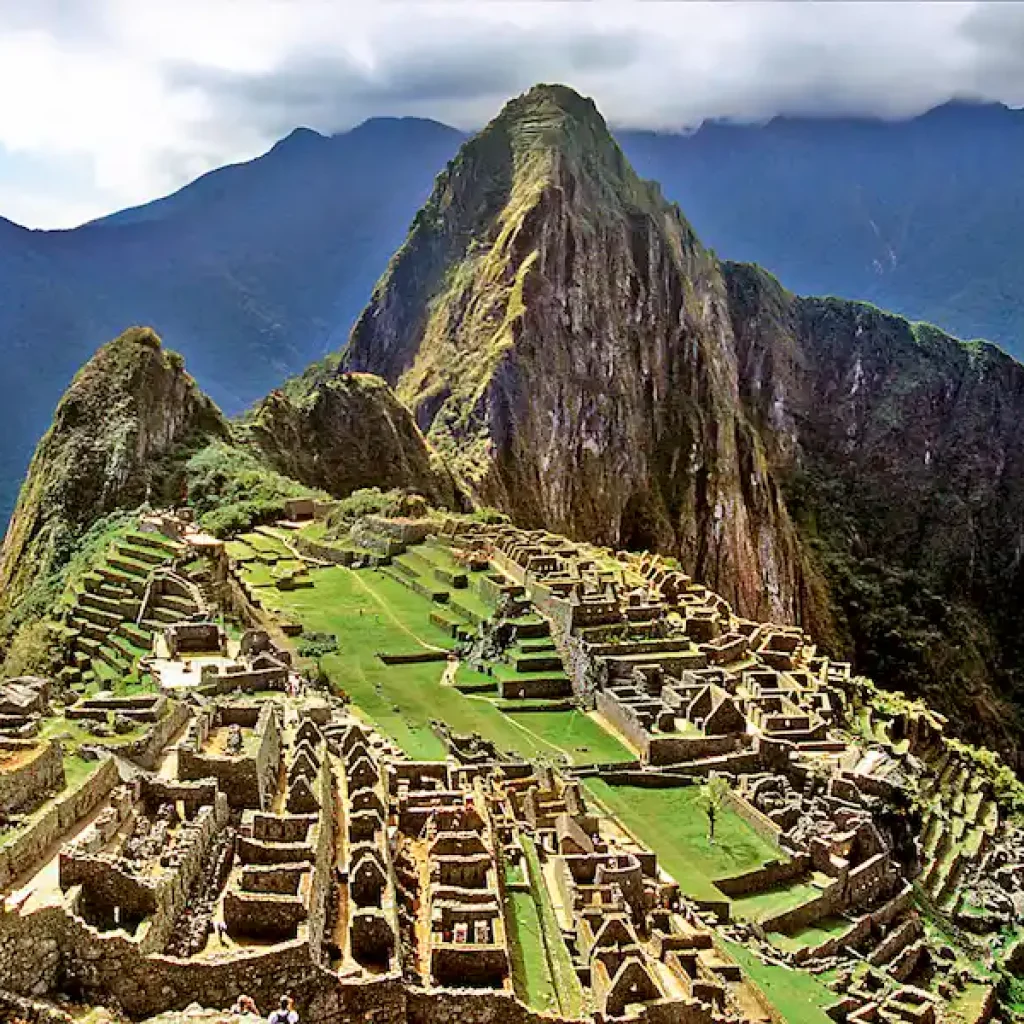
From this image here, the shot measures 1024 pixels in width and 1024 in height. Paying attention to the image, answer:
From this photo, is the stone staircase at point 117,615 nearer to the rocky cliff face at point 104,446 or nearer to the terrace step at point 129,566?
the terrace step at point 129,566

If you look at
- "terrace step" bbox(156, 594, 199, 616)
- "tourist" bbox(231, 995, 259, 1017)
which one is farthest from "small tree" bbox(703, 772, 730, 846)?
"tourist" bbox(231, 995, 259, 1017)

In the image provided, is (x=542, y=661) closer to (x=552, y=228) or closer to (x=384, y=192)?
(x=552, y=228)

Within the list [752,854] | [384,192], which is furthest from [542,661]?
[384,192]

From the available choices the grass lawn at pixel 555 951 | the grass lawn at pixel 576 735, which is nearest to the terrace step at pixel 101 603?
the grass lawn at pixel 576 735

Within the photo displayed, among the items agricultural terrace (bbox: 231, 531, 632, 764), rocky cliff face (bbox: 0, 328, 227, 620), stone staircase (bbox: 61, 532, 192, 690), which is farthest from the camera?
rocky cliff face (bbox: 0, 328, 227, 620)

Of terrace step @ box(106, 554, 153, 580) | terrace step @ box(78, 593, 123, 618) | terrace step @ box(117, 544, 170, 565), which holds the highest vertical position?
terrace step @ box(117, 544, 170, 565)

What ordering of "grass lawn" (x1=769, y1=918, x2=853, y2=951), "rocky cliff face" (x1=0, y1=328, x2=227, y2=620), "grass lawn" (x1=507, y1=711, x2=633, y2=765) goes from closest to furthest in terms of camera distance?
"grass lawn" (x1=769, y1=918, x2=853, y2=951) → "grass lawn" (x1=507, y1=711, x2=633, y2=765) → "rocky cliff face" (x1=0, y1=328, x2=227, y2=620)

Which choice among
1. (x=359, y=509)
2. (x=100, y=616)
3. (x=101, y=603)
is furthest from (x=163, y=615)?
(x=359, y=509)

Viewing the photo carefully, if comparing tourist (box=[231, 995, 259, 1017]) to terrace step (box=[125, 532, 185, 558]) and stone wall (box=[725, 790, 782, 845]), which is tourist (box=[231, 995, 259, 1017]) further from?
terrace step (box=[125, 532, 185, 558])
